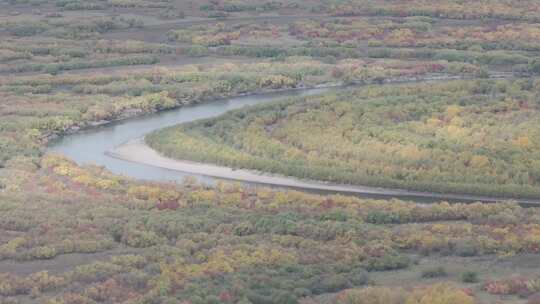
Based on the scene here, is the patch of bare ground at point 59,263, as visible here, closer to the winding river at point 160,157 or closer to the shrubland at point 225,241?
the shrubland at point 225,241

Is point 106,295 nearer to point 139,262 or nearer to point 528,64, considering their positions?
point 139,262

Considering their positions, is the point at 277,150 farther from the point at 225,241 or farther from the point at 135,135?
the point at 225,241

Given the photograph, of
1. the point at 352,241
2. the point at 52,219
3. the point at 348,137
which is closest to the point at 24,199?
the point at 52,219

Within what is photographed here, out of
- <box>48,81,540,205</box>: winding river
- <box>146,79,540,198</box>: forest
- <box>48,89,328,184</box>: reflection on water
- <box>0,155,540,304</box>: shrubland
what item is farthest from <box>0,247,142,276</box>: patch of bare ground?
<box>146,79,540,198</box>: forest

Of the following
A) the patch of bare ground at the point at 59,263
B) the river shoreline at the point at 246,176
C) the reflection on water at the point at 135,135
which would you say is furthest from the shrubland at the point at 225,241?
the reflection on water at the point at 135,135

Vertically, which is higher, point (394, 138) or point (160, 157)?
point (394, 138)

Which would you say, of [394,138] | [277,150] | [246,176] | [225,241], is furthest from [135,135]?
[225,241]
